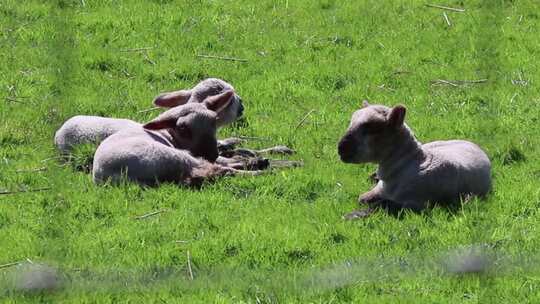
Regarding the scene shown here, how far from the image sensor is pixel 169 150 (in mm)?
7398

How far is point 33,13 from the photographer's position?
35.5ft

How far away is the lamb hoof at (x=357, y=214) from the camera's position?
22.0 ft

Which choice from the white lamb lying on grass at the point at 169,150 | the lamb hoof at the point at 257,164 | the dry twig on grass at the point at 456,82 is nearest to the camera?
the white lamb lying on grass at the point at 169,150

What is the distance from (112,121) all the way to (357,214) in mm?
2024

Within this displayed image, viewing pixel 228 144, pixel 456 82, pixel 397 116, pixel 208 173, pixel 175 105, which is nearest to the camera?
pixel 397 116

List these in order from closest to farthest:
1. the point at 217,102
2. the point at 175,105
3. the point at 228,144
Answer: the point at 217,102 < the point at 228,144 < the point at 175,105

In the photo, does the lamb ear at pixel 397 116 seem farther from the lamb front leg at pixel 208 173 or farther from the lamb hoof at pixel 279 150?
the lamb hoof at pixel 279 150

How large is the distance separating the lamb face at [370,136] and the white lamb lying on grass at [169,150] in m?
0.82

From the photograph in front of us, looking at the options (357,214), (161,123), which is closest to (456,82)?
(161,123)

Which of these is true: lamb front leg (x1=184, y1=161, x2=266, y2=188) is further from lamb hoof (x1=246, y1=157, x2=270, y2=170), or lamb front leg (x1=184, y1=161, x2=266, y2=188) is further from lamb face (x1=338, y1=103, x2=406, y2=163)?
lamb face (x1=338, y1=103, x2=406, y2=163)

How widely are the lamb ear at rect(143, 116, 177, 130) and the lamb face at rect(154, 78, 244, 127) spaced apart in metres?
0.47

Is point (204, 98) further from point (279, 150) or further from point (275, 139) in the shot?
point (279, 150)

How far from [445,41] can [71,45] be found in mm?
3042

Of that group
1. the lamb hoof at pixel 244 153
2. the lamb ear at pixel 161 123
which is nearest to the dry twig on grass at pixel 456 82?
the lamb hoof at pixel 244 153
